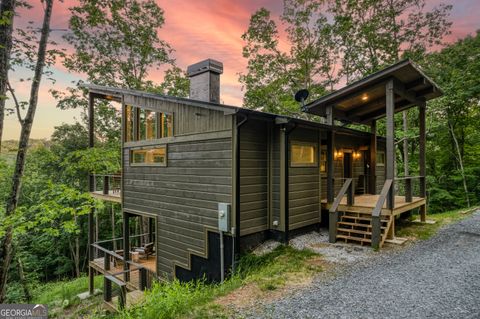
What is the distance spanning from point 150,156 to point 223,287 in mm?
5152

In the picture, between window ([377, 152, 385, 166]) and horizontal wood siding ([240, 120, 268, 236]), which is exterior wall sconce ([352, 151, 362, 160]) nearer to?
window ([377, 152, 385, 166])

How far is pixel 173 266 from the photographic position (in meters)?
7.05

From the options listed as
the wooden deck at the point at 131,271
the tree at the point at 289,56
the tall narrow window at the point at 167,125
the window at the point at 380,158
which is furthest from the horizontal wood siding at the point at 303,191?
the tree at the point at 289,56

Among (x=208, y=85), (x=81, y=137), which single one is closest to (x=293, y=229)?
(x=208, y=85)

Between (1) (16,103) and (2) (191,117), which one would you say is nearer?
(2) (191,117)

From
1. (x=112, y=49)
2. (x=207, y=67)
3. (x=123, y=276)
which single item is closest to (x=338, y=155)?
(x=207, y=67)

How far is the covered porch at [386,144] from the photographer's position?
6379 millimetres

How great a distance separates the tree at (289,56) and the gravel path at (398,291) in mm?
11504

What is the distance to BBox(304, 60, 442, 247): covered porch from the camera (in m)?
6.38

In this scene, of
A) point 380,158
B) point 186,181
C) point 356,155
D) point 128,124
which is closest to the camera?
point 186,181

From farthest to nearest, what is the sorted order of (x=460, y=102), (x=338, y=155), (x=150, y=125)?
(x=460, y=102) < (x=338, y=155) < (x=150, y=125)

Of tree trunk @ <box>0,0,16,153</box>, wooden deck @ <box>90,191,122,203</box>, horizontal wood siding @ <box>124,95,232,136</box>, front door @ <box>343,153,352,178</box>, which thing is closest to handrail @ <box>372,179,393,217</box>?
front door @ <box>343,153,352,178</box>

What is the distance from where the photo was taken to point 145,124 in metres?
8.46

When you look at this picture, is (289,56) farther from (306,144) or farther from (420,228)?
(420,228)
